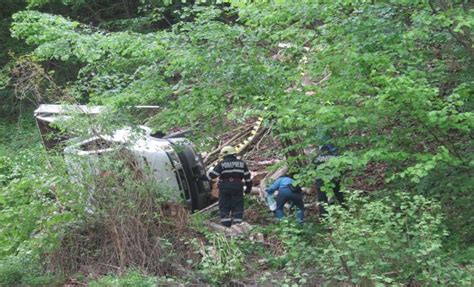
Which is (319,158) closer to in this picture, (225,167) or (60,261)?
(225,167)

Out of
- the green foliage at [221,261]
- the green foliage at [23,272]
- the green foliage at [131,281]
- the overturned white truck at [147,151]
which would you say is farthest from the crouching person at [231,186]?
the green foliage at [23,272]

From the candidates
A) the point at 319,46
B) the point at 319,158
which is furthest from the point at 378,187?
the point at 319,46

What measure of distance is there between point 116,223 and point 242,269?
6.74 ft

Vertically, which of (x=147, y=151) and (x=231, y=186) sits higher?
(x=147, y=151)

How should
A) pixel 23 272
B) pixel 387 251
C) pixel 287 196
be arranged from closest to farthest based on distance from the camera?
pixel 387 251 → pixel 23 272 → pixel 287 196

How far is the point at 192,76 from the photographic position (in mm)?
10047

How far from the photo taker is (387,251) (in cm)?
746

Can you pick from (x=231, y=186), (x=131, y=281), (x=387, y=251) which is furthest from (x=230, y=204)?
(x=387, y=251)

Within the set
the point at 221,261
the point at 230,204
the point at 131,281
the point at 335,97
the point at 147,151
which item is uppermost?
the point at 335,97

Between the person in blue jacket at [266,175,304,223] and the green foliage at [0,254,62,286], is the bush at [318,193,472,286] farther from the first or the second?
the green foliage at [0,254,62,286]

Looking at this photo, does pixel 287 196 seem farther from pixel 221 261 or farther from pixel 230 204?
pixel 221 261

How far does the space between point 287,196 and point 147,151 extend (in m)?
2.51

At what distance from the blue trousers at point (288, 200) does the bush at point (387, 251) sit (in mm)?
2950

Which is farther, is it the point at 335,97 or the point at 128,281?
the point at 335,97
